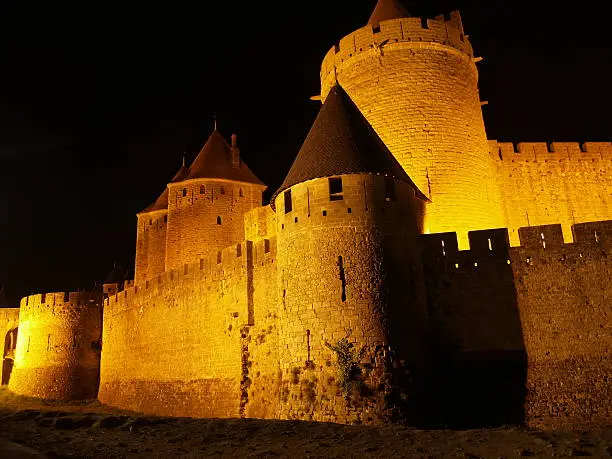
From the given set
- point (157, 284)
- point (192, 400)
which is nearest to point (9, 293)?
point (157, 284)

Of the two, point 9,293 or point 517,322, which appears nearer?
point 517,322

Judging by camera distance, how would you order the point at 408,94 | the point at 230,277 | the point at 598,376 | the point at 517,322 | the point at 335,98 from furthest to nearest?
1. the point at 408,94
2. the point at 230,277
3. the point at 335,98
4. the point at 517,322
5. the point at 598,376

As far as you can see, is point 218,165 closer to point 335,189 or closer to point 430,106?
point 430,106

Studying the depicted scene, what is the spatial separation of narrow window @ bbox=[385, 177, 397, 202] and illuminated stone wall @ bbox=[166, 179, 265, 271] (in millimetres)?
13336

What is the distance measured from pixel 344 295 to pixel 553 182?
→ 12.1m

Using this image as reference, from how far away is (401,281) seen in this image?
11.5 m

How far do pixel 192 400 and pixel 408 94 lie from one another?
34.8 feet

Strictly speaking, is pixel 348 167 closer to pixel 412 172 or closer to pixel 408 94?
pixel 412 172

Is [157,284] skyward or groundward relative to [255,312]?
skyward

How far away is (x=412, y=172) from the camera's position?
15.9 m

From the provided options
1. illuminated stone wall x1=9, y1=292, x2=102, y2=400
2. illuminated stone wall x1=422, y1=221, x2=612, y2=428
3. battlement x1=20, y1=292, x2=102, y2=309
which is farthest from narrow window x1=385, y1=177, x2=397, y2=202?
battlement x1=20, y1=292, x2=102, y2=309

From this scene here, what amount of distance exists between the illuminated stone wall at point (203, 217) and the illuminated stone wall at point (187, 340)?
375 centimetres

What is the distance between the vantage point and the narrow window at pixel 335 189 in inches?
469

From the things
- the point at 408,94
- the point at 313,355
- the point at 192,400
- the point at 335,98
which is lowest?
the point at 192,400
